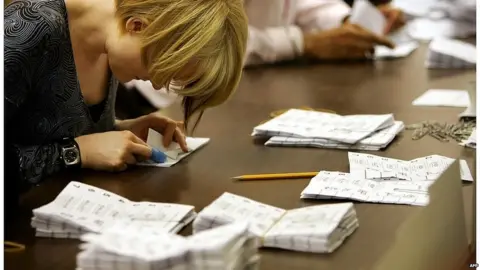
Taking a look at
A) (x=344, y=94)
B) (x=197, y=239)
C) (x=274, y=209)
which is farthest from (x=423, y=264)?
(x=344, y=94)

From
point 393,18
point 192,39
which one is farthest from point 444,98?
point 393,18

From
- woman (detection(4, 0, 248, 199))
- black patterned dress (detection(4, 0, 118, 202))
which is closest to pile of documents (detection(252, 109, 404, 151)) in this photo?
woman (detection(4, 0, 248, 199))

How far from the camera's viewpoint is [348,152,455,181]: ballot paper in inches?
60.5

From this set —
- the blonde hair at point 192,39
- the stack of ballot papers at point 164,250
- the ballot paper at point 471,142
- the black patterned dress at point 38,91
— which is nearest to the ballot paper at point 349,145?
the ballot paper at point 471,142

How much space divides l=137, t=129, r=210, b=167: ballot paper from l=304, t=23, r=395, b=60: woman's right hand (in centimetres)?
97

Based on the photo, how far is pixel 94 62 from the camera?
1.77 meters

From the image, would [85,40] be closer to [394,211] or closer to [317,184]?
[317,184]

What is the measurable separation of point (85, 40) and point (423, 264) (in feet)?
2.64

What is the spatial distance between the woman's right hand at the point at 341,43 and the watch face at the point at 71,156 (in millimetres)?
1272

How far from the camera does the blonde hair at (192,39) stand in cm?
152

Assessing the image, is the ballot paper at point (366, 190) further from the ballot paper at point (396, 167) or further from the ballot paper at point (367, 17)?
the ballot paper at point (367, 17)

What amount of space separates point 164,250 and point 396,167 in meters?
0.69

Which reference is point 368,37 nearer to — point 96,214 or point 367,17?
point 367,17

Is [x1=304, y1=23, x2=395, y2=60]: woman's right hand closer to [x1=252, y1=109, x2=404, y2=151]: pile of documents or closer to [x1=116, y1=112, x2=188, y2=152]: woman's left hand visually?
[x1=252, y1=109, x2=404, y2=151]: pile of documents
